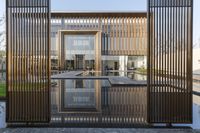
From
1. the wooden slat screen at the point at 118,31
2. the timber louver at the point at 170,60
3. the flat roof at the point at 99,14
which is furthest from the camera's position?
the wooden slat screen at the point at 118,31

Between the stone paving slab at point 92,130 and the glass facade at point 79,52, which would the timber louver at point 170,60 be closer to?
the stone paving slab at point 92,130

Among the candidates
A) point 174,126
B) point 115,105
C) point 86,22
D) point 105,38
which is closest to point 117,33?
point 105,38

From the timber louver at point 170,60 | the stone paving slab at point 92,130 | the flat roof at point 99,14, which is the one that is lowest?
the stone paving slab at point 92,130

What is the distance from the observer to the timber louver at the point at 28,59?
20.3ft

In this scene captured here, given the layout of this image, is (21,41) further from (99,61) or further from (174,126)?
(99,61)

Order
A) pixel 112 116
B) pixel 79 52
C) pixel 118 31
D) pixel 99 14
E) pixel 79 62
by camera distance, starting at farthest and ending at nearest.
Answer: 1. pixel 79 62
2. pixel 79 52
3. pixel 118 31
4. pixel 99 14
5. pixel 112 116

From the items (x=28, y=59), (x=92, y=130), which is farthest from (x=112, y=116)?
(x=28, y=59)

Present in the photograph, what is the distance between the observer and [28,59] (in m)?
6.28

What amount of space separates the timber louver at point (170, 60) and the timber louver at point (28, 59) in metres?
2.88

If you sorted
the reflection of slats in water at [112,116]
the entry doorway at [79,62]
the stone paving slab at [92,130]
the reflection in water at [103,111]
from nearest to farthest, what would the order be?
the stone paving slab at [92,130] < the reflection of slats in water at [112,116] < the reflection in water at [103,111] < the entry doorway at [79,62]

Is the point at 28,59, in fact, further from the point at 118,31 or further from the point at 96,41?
the point at 118,31

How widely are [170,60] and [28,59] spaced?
12.9 ft

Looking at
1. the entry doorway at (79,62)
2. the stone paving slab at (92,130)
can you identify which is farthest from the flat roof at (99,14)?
the stone paving slab at (92,130)

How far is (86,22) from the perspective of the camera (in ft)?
134
